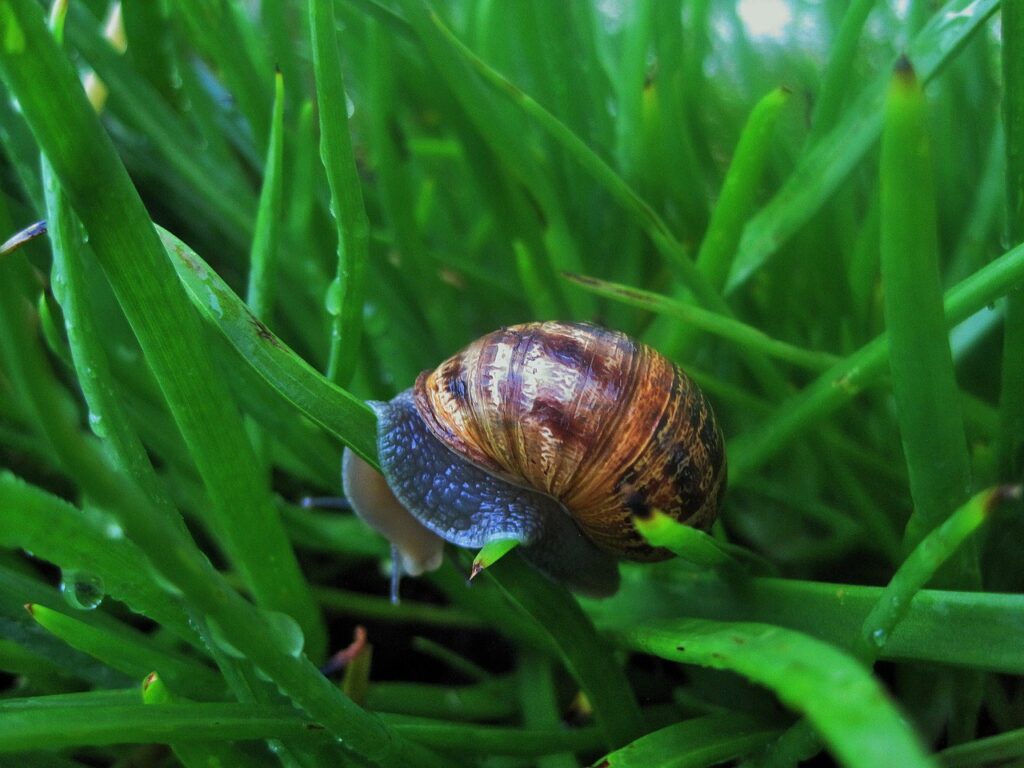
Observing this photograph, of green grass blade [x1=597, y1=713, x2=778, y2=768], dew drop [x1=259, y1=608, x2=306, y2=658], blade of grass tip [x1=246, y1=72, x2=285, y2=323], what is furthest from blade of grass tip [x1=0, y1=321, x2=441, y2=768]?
blade of grass tip [x1=246, y1=72, x2=285, y2=323]

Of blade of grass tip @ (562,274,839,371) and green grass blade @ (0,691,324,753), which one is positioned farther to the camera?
blade of grass tip @ (562,274,839,371)

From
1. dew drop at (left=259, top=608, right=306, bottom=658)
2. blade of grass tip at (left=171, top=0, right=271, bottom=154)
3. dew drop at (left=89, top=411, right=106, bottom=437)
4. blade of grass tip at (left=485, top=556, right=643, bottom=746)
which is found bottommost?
blade of grass tip at (left=485, top=556, right=643, bottom=746)

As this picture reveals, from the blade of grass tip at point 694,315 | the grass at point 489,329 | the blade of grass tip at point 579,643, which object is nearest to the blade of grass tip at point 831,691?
the grass at point 489,329

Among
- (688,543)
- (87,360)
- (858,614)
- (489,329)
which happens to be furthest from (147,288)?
(489,329)

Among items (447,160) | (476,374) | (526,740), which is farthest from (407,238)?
(526,740)

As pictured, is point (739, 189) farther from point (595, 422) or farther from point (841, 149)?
point (595, 422)

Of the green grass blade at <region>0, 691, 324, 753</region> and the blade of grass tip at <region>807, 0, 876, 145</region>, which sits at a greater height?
the blade of grass tip at <region>807, 0, 876, 145</region>

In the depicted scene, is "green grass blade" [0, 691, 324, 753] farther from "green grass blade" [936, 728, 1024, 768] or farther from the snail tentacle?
"green grass blade" [936, 728, 1024, 768]
